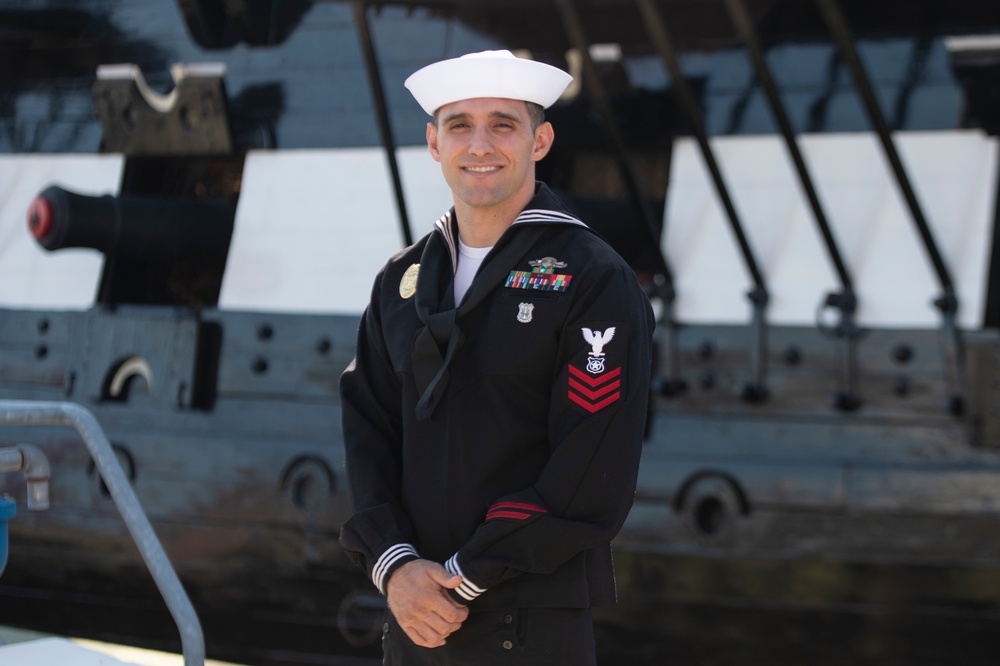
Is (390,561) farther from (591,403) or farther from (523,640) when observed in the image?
(591,403)

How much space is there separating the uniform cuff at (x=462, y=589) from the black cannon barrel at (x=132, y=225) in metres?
3.81

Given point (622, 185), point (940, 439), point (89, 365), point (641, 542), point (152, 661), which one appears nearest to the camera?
point (152, 661)

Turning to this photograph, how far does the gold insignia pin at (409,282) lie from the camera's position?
6.66 ft

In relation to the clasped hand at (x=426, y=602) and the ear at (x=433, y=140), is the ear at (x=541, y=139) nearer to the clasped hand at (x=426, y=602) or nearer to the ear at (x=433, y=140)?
the ear at (x=433, y=140)

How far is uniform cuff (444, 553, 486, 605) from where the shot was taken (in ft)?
5.90

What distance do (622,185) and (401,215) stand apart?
93 centimetres

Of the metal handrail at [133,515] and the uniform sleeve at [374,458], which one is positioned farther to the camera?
the metal handrail at [133,515]

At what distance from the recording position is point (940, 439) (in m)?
4.02

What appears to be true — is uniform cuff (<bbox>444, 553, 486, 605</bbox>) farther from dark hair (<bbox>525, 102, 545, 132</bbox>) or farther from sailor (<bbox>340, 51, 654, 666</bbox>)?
dark hair (<bbox>525, 102, 545, 132</bbox>)

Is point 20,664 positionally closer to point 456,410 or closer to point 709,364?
point 456,410

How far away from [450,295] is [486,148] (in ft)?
0.85

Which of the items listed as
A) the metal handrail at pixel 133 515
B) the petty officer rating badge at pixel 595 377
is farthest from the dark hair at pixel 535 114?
the metal handrail at pixel 133 515

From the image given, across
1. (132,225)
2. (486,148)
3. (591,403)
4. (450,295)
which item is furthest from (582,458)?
(132,225)

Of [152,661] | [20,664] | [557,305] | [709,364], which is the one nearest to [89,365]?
[152,661]
